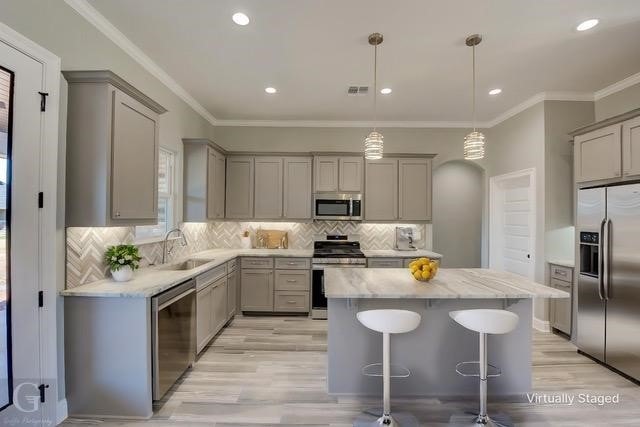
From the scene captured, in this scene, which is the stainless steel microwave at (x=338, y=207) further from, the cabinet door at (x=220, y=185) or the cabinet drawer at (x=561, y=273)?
the cabinet drawer at (x=561, y=273)

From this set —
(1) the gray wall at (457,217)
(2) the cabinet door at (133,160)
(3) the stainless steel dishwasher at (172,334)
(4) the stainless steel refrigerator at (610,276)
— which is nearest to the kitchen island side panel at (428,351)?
(4) the stainless steel refrigerator at (610,276)

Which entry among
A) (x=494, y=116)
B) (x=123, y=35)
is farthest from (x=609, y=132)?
(x=123, y=35)

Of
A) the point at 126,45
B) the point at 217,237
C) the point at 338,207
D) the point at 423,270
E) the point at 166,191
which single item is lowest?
the point at 423,270

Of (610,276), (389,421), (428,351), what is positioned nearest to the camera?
(389,421)

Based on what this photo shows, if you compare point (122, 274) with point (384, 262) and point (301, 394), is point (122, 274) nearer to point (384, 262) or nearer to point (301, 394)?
point (301, 394)

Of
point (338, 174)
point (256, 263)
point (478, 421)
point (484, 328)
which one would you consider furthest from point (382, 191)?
point (478, 421)

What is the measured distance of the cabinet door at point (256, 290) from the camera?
179 inches

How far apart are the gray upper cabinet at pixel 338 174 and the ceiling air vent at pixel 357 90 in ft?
3.57

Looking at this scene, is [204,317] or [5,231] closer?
[5,231]

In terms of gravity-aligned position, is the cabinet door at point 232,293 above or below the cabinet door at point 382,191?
below

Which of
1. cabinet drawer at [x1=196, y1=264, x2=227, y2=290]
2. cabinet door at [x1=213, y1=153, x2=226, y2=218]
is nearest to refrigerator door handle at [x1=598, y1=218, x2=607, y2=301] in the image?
cabinet drawer at [x1=196, y1=264, x2=227, y2=290]

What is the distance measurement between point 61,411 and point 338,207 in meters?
3.70

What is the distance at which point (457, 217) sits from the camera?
576 cm

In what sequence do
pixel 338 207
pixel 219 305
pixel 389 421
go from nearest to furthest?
1. pixel 389 421
2. pixel 219 305
3. pixel 338 207
